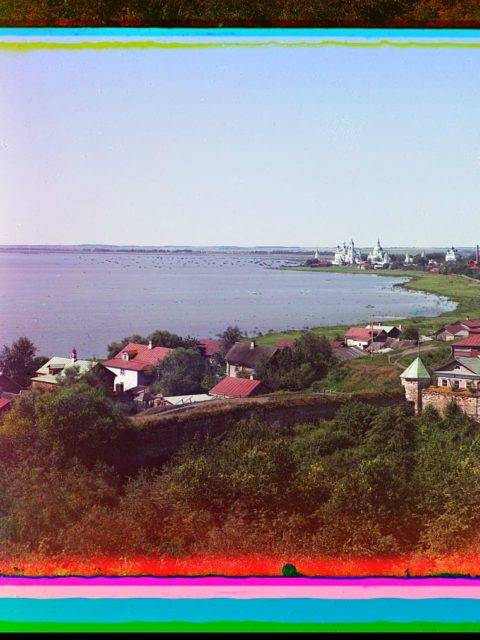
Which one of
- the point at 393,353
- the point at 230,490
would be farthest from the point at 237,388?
the point at 393,353

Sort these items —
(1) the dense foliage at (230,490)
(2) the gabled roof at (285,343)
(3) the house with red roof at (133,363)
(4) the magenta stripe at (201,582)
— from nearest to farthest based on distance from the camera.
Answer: (4) the magenta stripe at (201,582), (1) the dense foliage at (230,490), (3) the house with red roof at (133,363), (2) the gabled roof at (285,343)

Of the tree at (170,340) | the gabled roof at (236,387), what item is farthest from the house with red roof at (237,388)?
the tree at (170,340)

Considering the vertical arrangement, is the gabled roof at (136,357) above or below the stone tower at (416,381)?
above

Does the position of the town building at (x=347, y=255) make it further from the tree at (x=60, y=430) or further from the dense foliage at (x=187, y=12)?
the tree at (x=60, y=430)

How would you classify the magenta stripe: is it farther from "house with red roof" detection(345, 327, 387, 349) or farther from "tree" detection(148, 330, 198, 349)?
"house with red roof" detection(345, 327, 387, 349)

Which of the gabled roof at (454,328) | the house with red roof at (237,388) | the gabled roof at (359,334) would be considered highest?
the gabled roof at (454,328)

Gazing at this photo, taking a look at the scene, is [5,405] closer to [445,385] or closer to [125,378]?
[125,378]

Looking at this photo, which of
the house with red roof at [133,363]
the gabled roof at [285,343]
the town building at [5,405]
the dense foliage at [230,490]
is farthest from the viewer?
the gabled roof at [285,343]

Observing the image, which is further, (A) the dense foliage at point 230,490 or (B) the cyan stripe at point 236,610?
(A) the dense foliage at point 230,490

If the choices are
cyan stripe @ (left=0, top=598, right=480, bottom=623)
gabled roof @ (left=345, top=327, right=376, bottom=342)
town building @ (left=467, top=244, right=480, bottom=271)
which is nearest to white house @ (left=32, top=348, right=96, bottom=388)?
cyan stripe @ (left=0, top=598, right=480, bottom=623)
